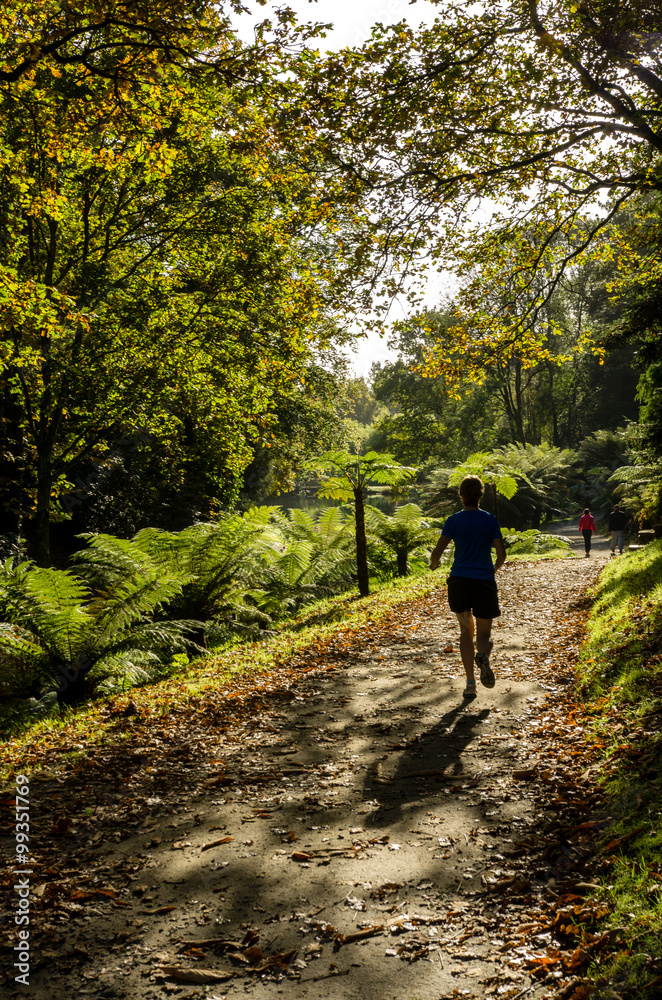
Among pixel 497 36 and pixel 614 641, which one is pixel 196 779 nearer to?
pixel 614 641

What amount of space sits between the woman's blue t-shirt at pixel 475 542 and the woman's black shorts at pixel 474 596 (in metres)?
0.05

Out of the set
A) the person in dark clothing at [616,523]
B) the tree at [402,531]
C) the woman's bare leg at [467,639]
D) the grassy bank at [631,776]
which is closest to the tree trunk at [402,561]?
the tree at [402,531]

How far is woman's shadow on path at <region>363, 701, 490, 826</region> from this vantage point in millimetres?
3771

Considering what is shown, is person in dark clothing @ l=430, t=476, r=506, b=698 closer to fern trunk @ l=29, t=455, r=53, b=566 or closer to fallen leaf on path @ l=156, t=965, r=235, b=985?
fallen leaf on path @ l=156, t=965, r=235, b=985

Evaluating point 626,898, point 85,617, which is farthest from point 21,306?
point 626,898

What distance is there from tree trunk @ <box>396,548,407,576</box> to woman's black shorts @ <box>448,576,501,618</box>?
1047 cm

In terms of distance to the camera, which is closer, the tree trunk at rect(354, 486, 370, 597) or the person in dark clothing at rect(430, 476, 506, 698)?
the person in dark clothing at rect(430, 476, 506, 698)

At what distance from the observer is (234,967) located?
2.45 m

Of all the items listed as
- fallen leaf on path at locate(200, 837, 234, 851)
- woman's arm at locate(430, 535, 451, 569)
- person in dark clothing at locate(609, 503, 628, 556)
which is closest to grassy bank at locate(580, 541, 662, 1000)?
woman's arm at locate(430, 535, 451, 569)

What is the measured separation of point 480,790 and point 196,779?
6.00 feet

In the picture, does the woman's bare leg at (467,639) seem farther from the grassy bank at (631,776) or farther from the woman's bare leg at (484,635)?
the grassy bank at (631,776)

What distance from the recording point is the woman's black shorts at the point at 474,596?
213 inches

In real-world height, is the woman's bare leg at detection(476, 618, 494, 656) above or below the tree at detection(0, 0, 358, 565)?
below

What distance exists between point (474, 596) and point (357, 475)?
7.11 metres
